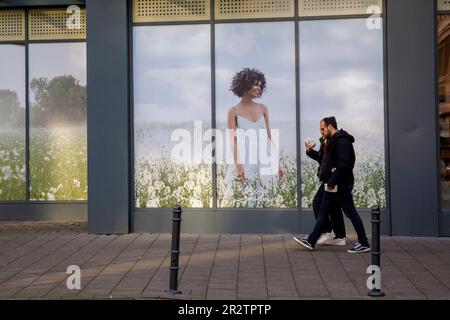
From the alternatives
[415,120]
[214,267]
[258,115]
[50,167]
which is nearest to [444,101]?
[415,120]

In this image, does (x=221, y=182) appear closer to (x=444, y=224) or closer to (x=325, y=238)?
(x=325, y=238)

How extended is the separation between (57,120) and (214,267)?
655 centimetres

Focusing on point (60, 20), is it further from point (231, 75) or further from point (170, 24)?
point (231, 75)

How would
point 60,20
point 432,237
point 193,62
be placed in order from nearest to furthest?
1. point 432,237
2. point 193,62
3. point 60,20

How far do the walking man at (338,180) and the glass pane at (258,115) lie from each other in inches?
76.8

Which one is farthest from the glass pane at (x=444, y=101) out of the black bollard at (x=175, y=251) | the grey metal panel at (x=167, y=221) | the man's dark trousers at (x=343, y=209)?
the black bollard at (x=175, y=251)

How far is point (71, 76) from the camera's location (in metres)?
14.2

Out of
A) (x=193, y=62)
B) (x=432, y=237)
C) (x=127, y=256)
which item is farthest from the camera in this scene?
(x=193, y=62)

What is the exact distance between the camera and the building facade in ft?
37.6

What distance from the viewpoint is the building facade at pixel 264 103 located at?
11453 millimetres

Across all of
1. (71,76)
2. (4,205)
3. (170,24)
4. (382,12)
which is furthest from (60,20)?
(382,12)

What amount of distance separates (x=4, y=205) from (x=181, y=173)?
4.32 m

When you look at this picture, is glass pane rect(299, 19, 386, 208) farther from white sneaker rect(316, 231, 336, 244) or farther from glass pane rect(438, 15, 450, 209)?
white sneaker rect(316, 231, 336, 244)

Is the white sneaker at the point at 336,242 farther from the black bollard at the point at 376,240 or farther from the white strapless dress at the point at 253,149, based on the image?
Answer: the black bollard at the point at 376,240
